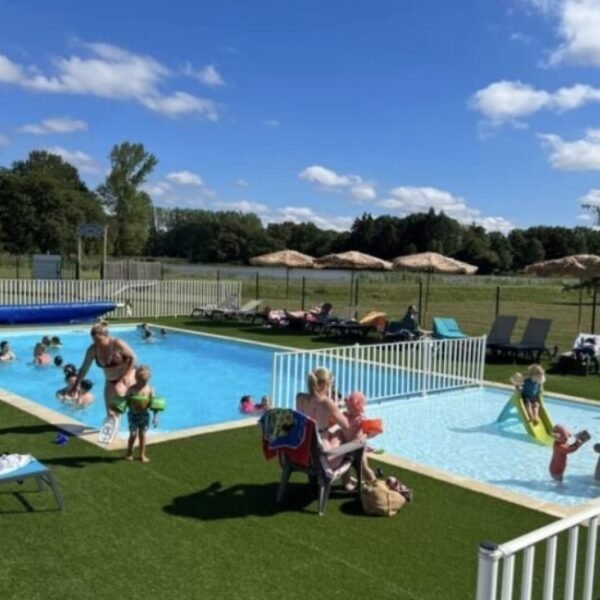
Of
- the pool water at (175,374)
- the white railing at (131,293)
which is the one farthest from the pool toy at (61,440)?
the white railing at (131,293)

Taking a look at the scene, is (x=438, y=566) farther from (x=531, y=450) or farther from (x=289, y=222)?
(x=289, y=222)

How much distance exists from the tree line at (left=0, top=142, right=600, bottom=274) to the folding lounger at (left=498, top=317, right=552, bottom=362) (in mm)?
37695

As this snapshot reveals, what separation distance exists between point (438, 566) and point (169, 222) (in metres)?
105

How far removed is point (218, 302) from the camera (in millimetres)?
24188

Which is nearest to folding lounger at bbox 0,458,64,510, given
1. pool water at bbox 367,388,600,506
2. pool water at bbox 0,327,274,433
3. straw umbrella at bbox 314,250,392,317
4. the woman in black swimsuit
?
the woman in black swimsuit

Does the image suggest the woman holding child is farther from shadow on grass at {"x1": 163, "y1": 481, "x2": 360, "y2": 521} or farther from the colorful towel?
shadow on grass at {"x1": 163, "y1": 481, "x2": 360, "y2": 521}

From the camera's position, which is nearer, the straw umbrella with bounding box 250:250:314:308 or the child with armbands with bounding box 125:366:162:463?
the child with armbands with bounding box 125:366:162:463

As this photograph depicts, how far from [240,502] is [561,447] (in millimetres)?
3532

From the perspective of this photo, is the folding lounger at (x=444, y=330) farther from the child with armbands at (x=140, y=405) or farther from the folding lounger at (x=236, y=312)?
the child with armbands at (x=140, y=405)

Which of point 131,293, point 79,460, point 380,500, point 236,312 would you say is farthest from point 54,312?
point 380,500

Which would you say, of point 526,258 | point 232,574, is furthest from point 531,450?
point 526,258

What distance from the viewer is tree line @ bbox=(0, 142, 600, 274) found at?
55531 millimetres

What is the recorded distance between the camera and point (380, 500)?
17.7ft

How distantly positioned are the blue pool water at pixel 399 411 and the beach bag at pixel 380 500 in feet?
6.27
